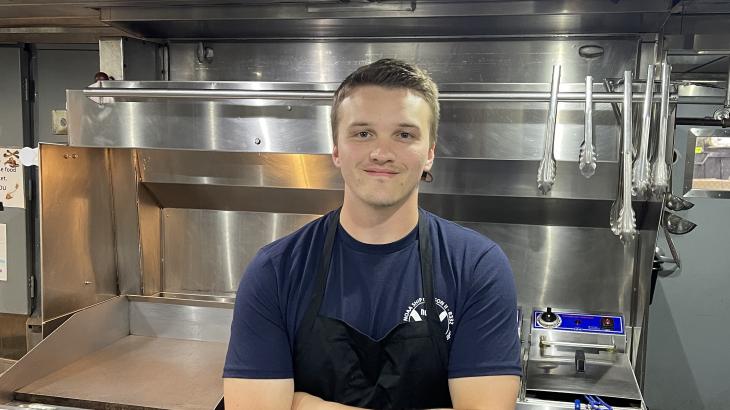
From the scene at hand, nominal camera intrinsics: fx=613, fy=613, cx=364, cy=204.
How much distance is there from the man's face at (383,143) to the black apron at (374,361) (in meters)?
0.18

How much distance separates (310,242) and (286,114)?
A: 29.6 inches

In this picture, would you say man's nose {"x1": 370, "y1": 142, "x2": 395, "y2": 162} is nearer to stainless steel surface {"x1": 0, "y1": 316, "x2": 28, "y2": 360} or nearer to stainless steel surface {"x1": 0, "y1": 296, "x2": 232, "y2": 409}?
stainless steel surface {"x1": 0, "y1": 296, "x2": 232, "y2": 409}

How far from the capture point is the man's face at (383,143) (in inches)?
46.5

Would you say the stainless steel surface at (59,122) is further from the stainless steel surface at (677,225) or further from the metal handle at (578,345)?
the stainless steel surface at (677,225)

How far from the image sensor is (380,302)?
4.14 ft

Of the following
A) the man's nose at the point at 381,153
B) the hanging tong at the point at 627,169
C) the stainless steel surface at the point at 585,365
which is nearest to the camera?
the man's nose at the point at 381,153

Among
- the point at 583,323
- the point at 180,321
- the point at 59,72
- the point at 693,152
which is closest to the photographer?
the point at 583,323

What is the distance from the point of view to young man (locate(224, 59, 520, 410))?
3.96ft

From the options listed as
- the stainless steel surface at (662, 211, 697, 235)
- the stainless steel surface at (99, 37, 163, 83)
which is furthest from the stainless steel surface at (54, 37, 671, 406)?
the stainless steel surface at (662, 211, 697, 235)

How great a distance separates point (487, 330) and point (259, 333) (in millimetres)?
459

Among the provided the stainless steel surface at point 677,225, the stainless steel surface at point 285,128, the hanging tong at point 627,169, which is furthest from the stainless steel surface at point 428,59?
the stainless steel surface at point 677,225

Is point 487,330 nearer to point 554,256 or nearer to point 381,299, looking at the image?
point 381,299

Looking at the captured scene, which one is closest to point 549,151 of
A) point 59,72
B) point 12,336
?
point 59,72

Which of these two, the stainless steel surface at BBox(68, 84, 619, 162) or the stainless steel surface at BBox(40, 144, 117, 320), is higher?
the stainless steel surface at BBox(68, 84, 619, 162)
